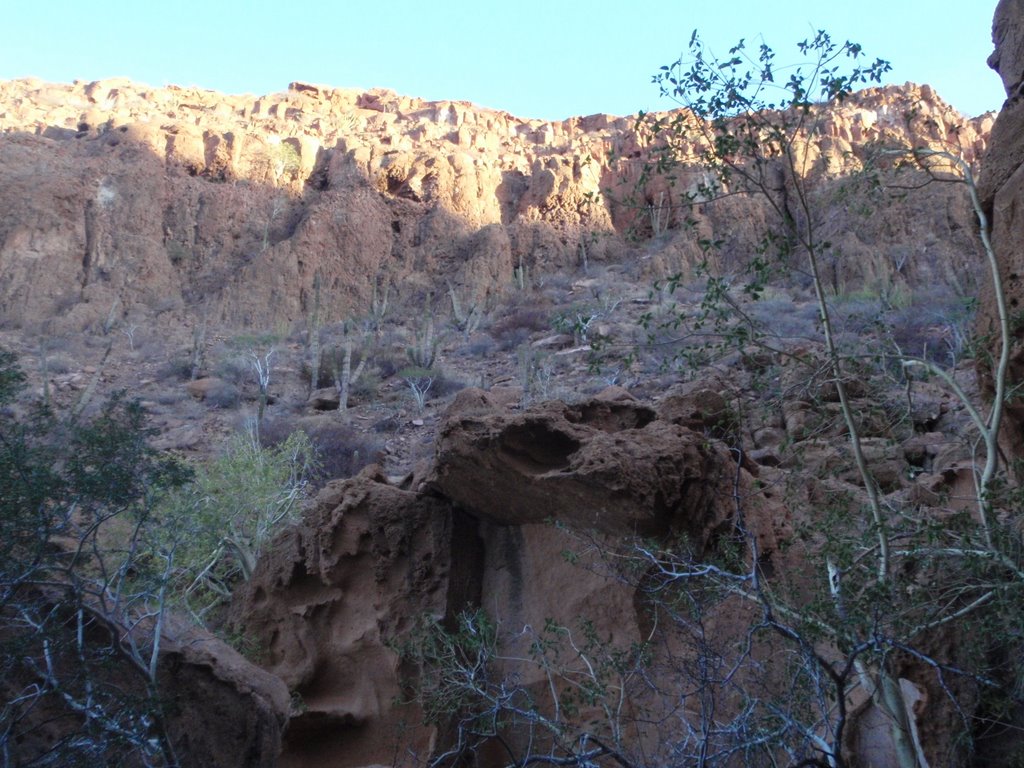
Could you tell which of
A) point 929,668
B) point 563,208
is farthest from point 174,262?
point 929,668

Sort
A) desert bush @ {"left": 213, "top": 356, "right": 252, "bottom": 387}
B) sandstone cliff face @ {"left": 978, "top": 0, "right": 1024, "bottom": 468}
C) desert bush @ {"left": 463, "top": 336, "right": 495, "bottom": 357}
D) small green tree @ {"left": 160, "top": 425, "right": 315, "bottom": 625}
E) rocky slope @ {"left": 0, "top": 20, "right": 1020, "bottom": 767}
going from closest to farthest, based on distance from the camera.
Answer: sandstone cliff face @ {"left": 978, "top": 0, "right": 1024, "bottom": 468}, rocky slope @ {"left": 0, "top": 20, "right": 1020, "bottom": 767}, small green tree @ {"left": 160, "top": 425, "right": 315, "bottom": 625}, desert bush @ {"left": 213, "top": 356, "right": 252, "bottom": 387}, desert bush @ {"left": 463, "top": 336, "right": 495, "bottom": 357}

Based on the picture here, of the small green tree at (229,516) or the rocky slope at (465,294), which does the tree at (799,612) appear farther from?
the small green tree at (229,516)

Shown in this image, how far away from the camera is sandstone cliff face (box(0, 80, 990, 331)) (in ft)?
101

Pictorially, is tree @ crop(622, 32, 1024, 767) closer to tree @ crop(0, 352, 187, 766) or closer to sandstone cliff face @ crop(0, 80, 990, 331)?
tree @ crop(0, 352, 187, 766)

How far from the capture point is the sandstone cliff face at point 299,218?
3073cm

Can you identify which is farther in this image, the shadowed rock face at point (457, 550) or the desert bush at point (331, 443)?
the desert bush at point (331, 443)

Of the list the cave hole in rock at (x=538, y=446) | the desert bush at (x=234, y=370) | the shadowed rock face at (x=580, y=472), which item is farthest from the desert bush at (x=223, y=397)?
the cave hole in rock at (x=538, y=446)

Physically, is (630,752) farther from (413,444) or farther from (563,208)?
(563,208)

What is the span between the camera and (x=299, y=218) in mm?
35375

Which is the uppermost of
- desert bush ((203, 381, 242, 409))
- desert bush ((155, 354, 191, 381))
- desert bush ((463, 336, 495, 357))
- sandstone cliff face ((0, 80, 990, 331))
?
sandstone cliff face ((0, 80, 990, 331))

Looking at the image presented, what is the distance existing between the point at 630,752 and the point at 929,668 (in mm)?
1968

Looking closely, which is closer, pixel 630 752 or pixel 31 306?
pixel 630 752

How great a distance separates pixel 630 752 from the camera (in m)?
6.01

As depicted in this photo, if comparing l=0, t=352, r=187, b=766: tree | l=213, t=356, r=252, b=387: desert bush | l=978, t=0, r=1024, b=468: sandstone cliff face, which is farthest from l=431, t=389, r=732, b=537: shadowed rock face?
l=213, t=356, r=252, b=387: desert bush
